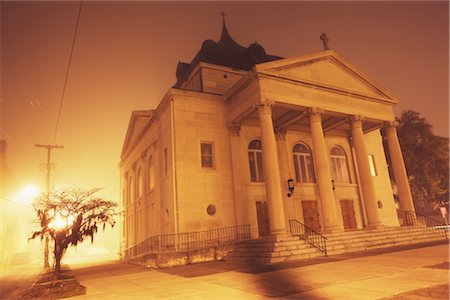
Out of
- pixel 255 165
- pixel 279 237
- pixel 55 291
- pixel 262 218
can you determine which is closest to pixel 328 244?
pixel 279 237

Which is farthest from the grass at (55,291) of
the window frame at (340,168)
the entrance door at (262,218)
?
the window frame at (340,168)

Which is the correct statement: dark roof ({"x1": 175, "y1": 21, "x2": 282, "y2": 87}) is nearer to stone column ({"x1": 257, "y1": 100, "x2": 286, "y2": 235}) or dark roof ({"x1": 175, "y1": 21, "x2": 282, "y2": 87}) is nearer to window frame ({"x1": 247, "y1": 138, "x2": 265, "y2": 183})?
window frame ({"x1": 247, "y1": 138, "x2": 265, "y2": 183})

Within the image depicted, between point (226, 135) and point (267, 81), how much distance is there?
15.8 feet

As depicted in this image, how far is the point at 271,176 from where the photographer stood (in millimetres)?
17391

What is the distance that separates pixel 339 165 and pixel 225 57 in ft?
43.7

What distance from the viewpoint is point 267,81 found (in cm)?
1892

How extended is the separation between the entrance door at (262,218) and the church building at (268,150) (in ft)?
0.23

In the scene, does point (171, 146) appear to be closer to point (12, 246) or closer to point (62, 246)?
point (62, 246)

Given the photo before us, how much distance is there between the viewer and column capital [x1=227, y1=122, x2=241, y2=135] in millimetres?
21641

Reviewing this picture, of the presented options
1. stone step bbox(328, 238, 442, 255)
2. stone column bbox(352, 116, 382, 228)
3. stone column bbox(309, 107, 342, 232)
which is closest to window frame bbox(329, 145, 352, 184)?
stone column bbox(352, 116, 382, 228)

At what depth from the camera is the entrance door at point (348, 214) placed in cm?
2402

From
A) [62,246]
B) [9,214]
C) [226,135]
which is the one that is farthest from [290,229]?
[9,214]

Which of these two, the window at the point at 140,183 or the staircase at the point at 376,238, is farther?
the window at the point at 140,183

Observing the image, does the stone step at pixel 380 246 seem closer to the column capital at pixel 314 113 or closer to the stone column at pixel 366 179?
the stone column at pixel 366 179
